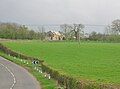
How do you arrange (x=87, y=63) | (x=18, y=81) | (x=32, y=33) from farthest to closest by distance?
(x=32, y=33) < (x=87, y=63) < (x=18, y=81)

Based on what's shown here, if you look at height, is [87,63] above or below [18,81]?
above

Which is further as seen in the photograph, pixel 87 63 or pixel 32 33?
pixel 32 33

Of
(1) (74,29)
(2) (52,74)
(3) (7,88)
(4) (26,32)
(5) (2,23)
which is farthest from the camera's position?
(1) (74,29)

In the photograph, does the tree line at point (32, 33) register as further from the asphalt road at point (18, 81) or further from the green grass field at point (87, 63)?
the asphalt road at point (18, 81)

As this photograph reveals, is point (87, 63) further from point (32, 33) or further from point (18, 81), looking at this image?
point (32, 33)

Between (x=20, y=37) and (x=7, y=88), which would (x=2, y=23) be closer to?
(x=20, y=37)

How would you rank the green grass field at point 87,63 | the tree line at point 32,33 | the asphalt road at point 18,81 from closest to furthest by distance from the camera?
the asphalt road at point 18,81
the green grass field at point 87,63
the tree line at point 32,33

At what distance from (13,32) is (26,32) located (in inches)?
459

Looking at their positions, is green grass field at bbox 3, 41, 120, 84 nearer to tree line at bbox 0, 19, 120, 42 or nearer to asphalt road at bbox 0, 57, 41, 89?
asphalt road at bbox 0, 57, 41, 89

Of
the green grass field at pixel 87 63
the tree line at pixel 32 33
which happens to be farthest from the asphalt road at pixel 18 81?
the tree line at pixel 32 33

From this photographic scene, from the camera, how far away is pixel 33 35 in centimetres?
15725

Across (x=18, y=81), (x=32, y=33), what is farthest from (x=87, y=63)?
(x=32, y=33)

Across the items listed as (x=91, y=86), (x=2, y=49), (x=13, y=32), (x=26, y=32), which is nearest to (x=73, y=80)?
(x=91, y=86)

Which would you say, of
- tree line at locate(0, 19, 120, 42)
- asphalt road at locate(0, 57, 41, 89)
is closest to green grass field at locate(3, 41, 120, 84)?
asphalt road at locate(0, 57, 41, 89)
